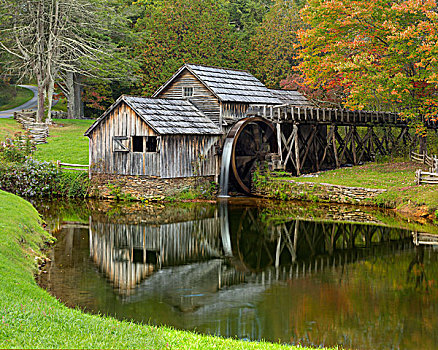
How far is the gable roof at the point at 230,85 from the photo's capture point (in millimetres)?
28719

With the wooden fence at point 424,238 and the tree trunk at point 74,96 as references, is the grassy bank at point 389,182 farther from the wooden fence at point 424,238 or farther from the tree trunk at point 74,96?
the tree trunk at point 74,96

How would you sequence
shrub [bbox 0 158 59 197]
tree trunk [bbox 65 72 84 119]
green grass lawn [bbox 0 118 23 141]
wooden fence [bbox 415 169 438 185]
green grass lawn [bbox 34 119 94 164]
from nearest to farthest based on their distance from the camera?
1. wooden fence [bbox 415 169 438 185]
2. shrub [bbox 0 158 59 197]
3. green grass lawn [bbox 34 119 94 164]
4. green grass lawn [bbox 0 118 23 141]
5. tree trunk [bbox 65 72 84 119]

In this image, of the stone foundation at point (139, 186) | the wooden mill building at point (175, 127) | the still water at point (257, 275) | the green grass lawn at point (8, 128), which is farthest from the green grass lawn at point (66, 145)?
the still water at point (257, 275)

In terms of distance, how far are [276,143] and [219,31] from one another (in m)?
18.8

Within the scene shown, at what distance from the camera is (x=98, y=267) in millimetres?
13742

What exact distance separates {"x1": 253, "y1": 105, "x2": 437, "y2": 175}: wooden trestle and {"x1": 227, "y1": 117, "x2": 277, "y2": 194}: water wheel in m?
0.60

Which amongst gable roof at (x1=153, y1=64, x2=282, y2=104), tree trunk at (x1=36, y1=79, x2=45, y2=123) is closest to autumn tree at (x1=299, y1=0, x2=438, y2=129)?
gable roof at (x1=153, y1=64, x2=282, y2=104)

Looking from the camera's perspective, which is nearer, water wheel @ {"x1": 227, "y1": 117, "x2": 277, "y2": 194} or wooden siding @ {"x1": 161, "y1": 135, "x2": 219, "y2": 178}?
wooden siding @ {"x1": 161, "y1": 135, "x2": 219, "y2": 178}

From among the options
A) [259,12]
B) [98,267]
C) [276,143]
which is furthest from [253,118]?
[259,12]

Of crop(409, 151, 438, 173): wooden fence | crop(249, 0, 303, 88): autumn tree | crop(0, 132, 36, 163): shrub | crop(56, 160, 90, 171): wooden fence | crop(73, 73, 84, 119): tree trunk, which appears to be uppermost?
crop(249, 0, 303, 88): autumn tree

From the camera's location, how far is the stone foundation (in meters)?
25.4

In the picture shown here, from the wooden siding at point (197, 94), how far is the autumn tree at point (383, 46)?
6.44 m

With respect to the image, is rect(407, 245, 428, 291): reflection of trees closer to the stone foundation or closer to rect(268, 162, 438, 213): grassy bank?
rect(268, 162, 438, 213): grassy bank

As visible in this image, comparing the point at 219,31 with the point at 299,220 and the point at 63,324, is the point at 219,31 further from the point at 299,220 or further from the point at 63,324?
the point at 63,324
